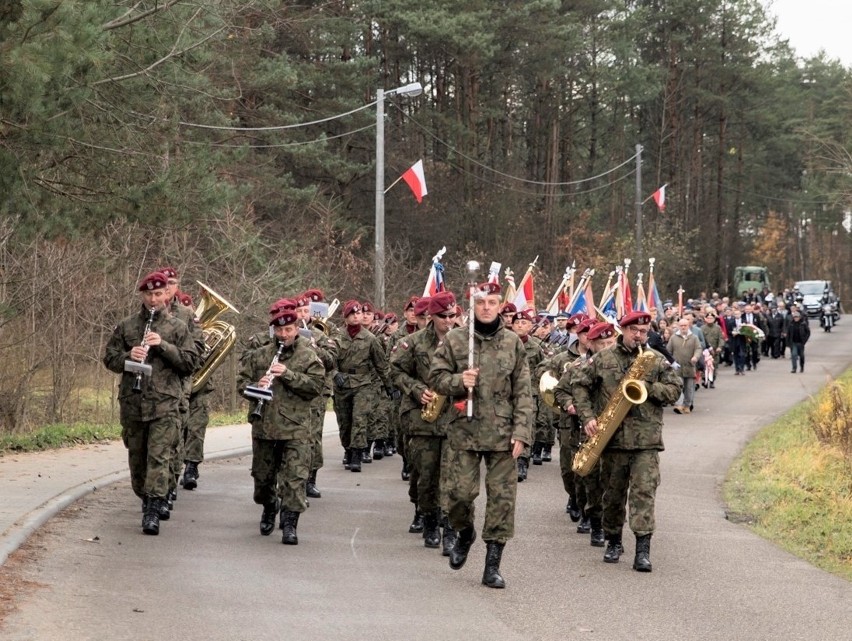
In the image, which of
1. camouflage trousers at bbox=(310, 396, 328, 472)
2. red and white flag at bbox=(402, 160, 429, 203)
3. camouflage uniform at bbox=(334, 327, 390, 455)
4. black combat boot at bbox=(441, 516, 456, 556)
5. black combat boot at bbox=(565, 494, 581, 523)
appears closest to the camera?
black combat boot at bbox=(441, 516, 456, 556)

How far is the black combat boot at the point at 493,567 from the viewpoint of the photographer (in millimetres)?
Answer: 9227

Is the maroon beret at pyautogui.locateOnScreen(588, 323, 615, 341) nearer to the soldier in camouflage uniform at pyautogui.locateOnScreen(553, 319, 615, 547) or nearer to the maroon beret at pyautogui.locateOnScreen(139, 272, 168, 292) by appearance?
the soldier in camouflage uniform at pyautogui.locateOnScreen(553, 319, 615, 547)

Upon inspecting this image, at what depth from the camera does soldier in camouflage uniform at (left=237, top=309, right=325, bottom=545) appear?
35.8 feet

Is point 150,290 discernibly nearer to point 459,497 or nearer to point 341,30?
point 459,497

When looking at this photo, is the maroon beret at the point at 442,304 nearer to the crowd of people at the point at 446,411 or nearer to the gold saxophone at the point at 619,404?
the crowd of people at the point at 446,411

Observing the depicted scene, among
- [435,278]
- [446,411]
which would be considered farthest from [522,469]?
[446,411]

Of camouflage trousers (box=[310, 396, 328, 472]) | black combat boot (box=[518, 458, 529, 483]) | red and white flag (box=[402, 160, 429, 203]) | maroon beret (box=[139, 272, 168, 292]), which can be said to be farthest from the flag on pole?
red and white flag (box=[402, 160, 429, 203])

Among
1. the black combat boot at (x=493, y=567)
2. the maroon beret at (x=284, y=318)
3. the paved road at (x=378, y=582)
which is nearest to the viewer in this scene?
the paved road at (x=378, y=582)

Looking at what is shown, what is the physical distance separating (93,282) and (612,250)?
3603 centimetres

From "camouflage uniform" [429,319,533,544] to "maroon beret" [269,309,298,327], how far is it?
198 centimetres

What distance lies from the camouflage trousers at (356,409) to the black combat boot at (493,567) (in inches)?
262

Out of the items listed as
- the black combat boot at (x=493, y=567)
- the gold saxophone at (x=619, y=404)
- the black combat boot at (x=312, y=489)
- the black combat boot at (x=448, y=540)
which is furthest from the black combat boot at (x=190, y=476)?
the black combat boot at (x=493, y=567)

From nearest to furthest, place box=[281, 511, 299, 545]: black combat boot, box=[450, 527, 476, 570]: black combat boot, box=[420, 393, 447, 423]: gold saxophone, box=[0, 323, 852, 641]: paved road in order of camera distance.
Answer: box=[0, 323, 852, 641]: paved road
box=[450, 527, 476, 570]: black combat boot
box=[420, 393, 447, 423]: gold saxophone
box=[281, 511, 299, 545]: black combat boot

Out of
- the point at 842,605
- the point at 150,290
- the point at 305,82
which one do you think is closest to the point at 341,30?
the point at 305,82
